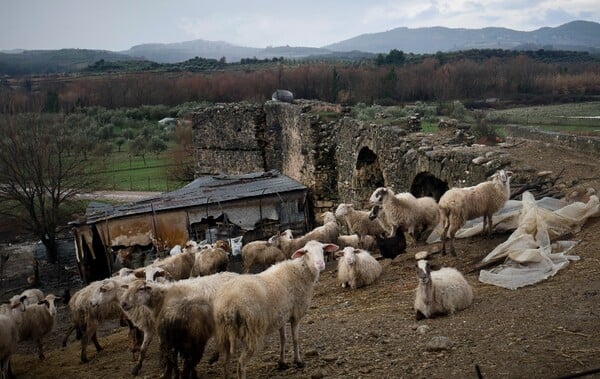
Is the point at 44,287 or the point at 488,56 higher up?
the point at 488,56

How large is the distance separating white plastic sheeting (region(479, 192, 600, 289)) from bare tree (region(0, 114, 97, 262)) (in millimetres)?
19871

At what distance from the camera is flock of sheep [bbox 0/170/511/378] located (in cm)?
643

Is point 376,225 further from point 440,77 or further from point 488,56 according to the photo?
point 488,56

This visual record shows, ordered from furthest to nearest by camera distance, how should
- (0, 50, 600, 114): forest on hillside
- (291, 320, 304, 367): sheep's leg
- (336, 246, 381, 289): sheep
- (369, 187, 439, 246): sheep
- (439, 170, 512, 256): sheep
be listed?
(0, 50, 600, 114): forest on hillside, (369, 187, 439, 246): sheep, (439, 170, 512, 256): sheep, (336, 246, 381, 289): sheep, (291, 320, 304, 367): sheep's leg

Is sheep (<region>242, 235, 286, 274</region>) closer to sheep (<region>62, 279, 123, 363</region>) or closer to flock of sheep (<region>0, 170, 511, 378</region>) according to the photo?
flock of sheep (<region>0, 170, 511, 378</region>)

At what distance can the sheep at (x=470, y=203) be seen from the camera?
1041 cm

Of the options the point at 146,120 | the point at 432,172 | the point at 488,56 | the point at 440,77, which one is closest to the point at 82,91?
the point at 146,120

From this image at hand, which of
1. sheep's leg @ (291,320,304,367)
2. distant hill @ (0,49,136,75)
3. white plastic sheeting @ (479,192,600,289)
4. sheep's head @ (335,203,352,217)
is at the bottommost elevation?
sheep's head @ (335,203,352,217)

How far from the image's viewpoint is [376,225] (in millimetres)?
13758

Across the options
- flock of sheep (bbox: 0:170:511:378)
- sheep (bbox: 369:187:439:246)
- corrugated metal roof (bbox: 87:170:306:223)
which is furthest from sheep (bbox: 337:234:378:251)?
corrugated metal roof (bbox: 87:170:306:223)

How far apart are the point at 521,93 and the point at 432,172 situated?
26553 mm

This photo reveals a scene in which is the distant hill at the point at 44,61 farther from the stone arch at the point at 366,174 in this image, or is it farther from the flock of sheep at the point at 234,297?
the flock of sheep at the point at 234,297

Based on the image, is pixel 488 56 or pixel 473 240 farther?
pixel 488 56

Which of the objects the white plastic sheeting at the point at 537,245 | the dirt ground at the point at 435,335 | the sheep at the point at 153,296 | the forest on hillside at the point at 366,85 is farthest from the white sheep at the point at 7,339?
the forest on hillside at the point at 366,85
